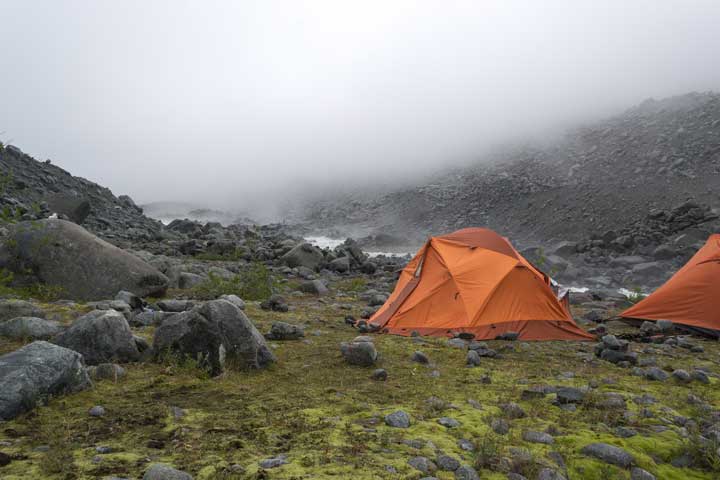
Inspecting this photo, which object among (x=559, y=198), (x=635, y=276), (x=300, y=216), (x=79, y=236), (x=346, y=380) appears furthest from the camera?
(x=300, y=216)

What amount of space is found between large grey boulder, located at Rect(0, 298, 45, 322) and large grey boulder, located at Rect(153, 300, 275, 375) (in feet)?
8.65

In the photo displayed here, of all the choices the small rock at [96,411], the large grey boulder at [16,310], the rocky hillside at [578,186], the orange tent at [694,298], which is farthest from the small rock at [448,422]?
the rocky hillside at [578,186]

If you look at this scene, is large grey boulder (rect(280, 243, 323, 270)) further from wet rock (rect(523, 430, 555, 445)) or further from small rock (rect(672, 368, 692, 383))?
Answer: wet rock (rect(523, 430, 555, 445))

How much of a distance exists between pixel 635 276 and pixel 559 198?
529 inches

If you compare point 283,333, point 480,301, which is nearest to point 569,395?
point 480,301

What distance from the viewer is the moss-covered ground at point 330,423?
3197 millimetres

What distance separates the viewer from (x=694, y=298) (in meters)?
9.26

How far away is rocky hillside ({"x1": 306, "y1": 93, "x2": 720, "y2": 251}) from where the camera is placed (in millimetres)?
26766

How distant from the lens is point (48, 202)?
2175cm

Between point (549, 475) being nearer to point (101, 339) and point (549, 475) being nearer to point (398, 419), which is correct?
point (398, 419)

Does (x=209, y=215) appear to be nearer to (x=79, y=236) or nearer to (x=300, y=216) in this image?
(x=300, y=216)

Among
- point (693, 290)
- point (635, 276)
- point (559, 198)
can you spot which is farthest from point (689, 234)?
point (693, 290)

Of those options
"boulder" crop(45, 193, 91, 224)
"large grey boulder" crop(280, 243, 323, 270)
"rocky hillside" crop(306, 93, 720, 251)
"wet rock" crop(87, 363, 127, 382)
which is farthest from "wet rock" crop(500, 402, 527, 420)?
"rocky hillside" crop(306, 93, 720, 251)

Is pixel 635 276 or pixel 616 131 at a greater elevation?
pixel 616 131
